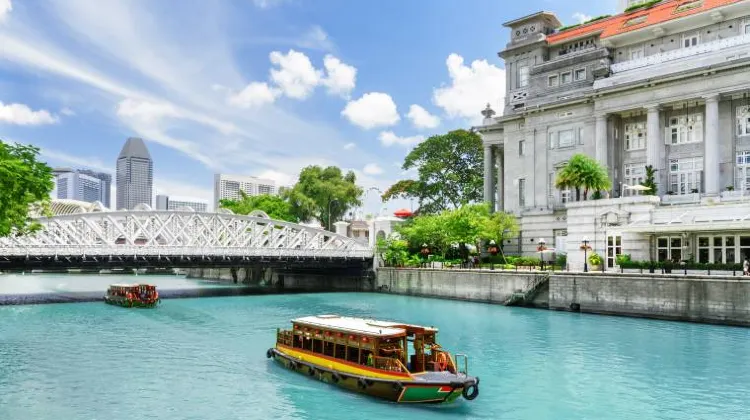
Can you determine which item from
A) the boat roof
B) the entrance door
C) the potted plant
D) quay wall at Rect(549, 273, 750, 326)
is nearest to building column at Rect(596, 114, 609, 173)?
the entrance door

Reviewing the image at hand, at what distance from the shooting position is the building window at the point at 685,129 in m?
58.9

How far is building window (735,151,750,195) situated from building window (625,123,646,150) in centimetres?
874

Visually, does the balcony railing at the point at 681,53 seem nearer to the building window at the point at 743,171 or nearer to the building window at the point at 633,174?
the building window at the point at 743,171

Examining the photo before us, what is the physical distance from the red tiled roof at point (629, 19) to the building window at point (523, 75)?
4037 mm

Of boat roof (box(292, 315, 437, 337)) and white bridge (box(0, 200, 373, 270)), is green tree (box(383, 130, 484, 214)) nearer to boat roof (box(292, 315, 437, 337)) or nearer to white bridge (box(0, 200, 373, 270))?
white bridge (box(0, 200, 373, 270))

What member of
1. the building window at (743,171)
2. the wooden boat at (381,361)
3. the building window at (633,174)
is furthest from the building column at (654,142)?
the wooden boat at (381,361)

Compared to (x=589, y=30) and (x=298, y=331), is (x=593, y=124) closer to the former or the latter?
(x=589, y=30)

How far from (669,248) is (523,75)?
106 feet

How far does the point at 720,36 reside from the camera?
60125mm

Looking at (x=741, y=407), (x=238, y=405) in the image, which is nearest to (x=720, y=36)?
(x=741, y=407)

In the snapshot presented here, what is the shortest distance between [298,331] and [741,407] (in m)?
17.7

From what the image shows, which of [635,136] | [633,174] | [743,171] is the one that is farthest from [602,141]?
[743,171]

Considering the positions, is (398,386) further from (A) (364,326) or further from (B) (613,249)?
(B) (613,249)

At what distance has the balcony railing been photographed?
5604cm
